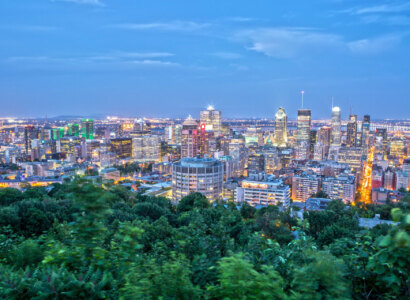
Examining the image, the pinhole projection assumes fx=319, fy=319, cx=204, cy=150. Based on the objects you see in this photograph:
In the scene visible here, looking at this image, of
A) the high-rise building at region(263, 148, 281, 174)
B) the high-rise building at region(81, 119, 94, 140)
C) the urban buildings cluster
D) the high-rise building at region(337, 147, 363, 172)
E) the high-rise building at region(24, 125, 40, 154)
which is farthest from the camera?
the high-rise building at region(81, 119, 94, 140)

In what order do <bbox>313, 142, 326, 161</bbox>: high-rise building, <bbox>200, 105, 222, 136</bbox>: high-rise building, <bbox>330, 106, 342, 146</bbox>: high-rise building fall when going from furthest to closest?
<bbox>200, 105, 222, 136</bbox>: high-rise building, <bbox>330, 106, 342, 146</bbox>: high-rise building, <bbox>313, 142, 326, 161</bbox>: high-rise building

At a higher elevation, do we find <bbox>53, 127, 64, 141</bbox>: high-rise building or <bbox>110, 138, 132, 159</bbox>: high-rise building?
<bbox>53, 127, 64, 141</bbox>: high-rise building

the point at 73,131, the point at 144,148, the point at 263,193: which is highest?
the point at 73,131

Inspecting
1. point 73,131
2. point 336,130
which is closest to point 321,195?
point 336,130

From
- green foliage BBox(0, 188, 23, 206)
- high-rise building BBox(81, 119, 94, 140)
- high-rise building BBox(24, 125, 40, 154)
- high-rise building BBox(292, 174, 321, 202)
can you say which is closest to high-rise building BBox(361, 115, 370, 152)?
high-rise building BBox(292, 174, 321, 202)

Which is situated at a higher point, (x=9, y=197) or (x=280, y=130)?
(x=280, y=130)

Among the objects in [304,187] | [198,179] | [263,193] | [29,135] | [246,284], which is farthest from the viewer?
[29,135]

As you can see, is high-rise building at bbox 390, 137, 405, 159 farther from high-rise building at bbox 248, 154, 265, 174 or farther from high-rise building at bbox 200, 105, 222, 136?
high-rise building at bbox 200, 105, 222, 136

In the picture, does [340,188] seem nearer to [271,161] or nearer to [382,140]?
[271,161]
